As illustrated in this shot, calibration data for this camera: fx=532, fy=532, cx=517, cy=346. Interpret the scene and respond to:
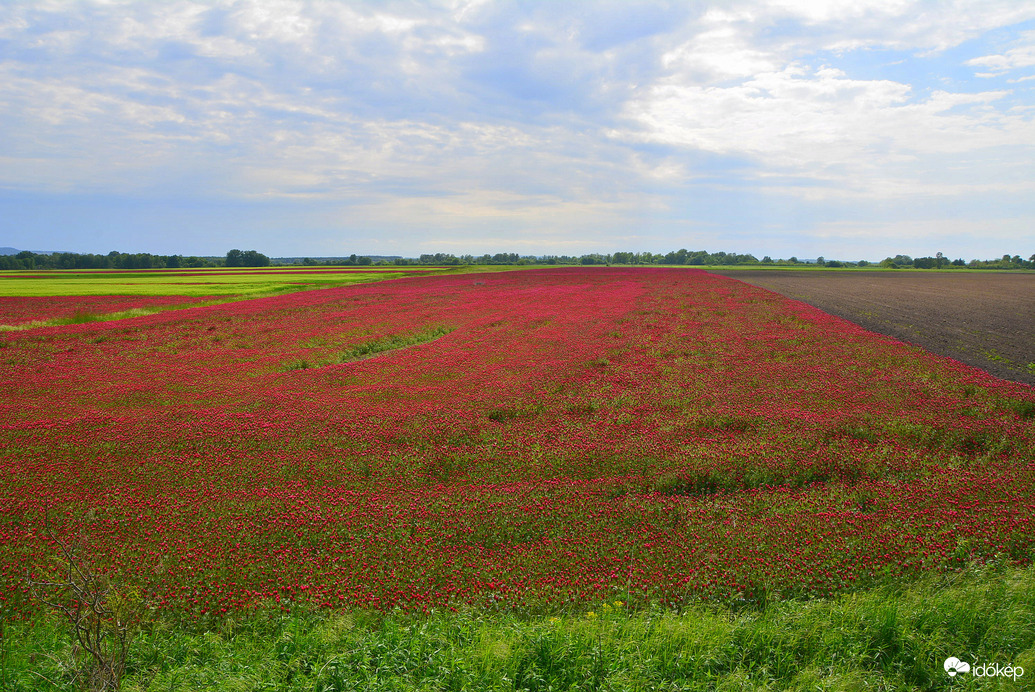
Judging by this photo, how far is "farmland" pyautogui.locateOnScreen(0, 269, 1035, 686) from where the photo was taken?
5301 mm

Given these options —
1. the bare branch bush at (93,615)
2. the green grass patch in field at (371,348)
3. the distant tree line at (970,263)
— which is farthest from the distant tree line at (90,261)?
the distant tree line at (970,263)

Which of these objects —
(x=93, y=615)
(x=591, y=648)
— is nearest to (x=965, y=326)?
(x=591, y=648)

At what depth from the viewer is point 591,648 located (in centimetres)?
431

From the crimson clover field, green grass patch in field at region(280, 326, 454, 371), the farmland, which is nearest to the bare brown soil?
the farmland

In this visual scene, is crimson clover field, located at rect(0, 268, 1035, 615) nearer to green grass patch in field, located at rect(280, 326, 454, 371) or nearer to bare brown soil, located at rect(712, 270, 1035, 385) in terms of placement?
green grass patch in field, located at rect(280, 326, 454, 371)

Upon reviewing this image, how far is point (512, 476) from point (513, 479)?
0.30 feet

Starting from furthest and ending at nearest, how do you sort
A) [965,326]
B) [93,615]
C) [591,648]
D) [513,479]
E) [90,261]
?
[90,261] < [965,326] < [513,479] < [93,615] < [591,648]

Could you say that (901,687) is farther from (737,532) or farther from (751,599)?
(737,532)

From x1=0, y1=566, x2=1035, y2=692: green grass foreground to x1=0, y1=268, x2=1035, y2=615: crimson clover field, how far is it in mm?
A: 339

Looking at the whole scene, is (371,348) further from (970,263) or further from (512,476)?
(970,263)

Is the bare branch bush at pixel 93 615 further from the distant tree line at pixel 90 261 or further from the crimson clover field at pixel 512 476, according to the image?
the distant tree line at pixel 90 261

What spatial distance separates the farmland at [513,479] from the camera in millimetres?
5301

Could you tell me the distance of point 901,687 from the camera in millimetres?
3980

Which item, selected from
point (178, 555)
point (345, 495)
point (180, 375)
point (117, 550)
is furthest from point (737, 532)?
point (180, 375)
